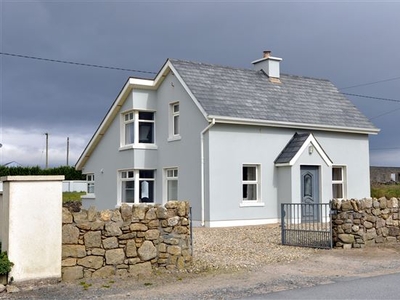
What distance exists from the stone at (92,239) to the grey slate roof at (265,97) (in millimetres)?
11072

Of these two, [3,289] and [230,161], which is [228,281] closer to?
[3,289]

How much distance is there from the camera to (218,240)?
16266 millimetres

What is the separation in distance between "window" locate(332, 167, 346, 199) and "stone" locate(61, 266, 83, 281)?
1653cm

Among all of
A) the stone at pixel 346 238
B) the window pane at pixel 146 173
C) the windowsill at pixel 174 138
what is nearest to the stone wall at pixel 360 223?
the stone at pixel 346 238

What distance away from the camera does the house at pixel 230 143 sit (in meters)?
21.3

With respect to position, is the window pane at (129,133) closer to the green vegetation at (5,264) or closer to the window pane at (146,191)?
the window pane at (146,191)

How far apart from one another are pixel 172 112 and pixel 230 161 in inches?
146

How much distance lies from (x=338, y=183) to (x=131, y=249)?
15995 millimetres

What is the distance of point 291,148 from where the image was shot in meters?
22.7

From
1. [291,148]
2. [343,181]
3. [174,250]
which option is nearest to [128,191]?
[291,148]

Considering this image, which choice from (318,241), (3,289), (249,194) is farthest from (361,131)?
(3,289)

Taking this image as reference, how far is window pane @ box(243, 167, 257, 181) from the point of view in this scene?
2220 cm

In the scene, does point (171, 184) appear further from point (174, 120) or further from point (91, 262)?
point (91, 262)

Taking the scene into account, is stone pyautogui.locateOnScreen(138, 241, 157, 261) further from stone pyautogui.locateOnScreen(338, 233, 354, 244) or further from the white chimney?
the white chimney
